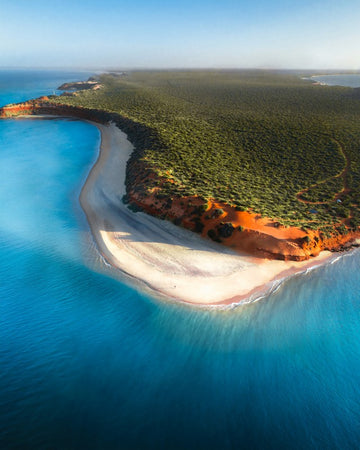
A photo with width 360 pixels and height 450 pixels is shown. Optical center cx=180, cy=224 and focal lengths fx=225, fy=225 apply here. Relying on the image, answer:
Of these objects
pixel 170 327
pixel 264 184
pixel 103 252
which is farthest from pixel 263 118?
pixel 170 327

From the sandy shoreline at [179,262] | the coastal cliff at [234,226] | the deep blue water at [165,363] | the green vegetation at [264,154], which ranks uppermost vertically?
the green vegetation at [264,154]

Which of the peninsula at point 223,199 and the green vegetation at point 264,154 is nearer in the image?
the peninsula at point 223,199

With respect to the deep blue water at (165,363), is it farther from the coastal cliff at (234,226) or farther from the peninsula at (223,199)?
the coastal cliff at (234,226)

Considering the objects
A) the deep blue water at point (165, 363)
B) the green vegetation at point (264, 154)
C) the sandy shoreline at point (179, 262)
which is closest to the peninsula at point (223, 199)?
the sandy shoreline at point (179, 262)

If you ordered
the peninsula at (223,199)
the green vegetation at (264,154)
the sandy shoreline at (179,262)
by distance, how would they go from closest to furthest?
the sandy shoreline at (179,262), the peninsula at (223,199), the green vegetation at (264,154)

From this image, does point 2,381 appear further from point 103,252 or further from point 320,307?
point 320,307

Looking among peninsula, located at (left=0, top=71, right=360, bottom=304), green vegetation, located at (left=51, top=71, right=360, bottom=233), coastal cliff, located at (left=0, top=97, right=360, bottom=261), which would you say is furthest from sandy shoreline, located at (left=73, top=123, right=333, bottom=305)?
green vegetation, located at (left=51, top=71, right=360, bottom=233)
